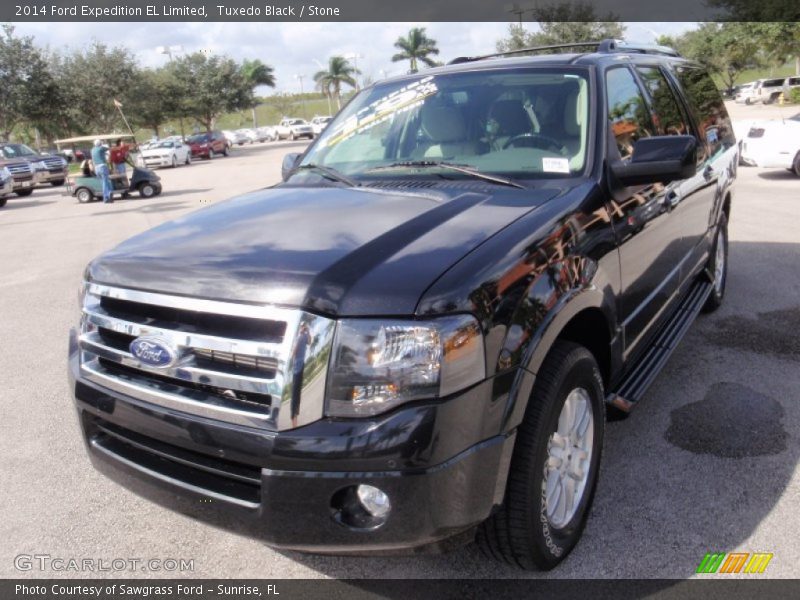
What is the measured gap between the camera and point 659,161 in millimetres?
3043

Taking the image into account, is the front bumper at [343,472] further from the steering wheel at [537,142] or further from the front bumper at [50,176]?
the front bumper at [50,176]

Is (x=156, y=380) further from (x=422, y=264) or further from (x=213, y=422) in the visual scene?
(x=422, y=264)

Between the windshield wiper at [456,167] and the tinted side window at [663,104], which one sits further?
the tinted side window at [663,104]

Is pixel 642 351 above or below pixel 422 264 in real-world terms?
below

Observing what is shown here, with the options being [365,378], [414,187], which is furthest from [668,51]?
[365,378]

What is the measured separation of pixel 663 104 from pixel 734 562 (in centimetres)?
277

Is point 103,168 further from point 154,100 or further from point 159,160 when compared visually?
point 154,100

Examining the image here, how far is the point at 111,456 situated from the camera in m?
2.57

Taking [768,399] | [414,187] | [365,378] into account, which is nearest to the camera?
[365,378]

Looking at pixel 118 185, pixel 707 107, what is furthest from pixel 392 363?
pixel 118 185

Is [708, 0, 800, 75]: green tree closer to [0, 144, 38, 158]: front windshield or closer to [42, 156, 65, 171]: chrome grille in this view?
[42, 156, 65, 171]: chrome grille

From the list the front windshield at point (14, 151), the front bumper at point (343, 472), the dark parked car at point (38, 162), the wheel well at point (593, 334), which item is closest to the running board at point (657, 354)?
the wheel well at point (593, 334)

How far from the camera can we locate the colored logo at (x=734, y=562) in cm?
264

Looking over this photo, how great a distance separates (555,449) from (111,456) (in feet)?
5.46
